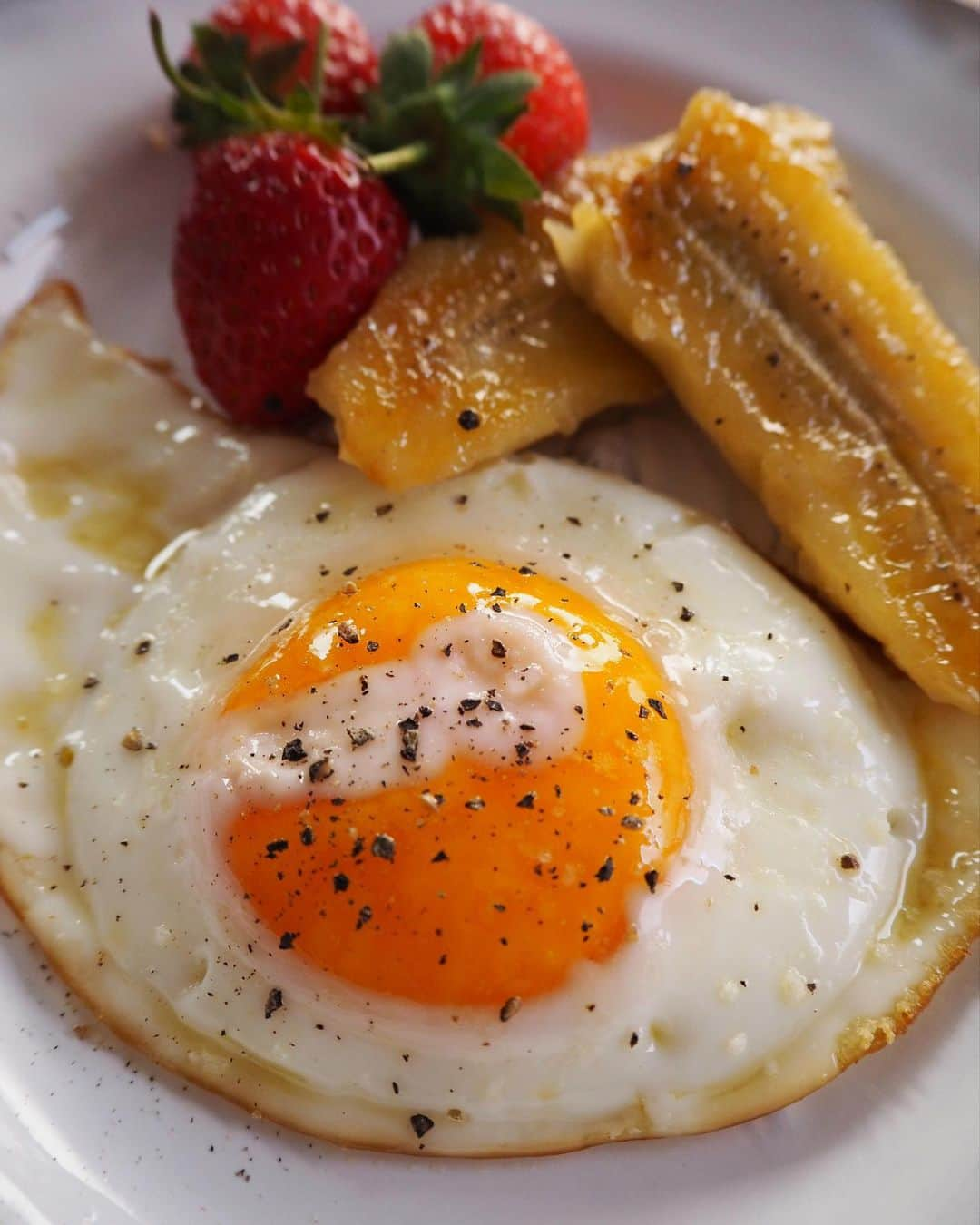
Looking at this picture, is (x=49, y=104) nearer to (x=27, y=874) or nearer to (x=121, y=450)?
(x=121, y=450)

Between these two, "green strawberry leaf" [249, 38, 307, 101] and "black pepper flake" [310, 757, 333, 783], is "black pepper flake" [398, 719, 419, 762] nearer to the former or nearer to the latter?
"black pepper flake" [310, 757, 333, 783]

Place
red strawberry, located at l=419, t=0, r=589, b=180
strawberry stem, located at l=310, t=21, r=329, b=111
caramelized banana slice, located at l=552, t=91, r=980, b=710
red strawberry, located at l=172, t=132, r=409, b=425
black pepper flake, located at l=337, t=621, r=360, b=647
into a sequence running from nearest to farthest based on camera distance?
1. black pepper flake, located at l=337, t=621, r=360, b=647
2. caramelized banana slice, located at l=552, t=91, r=980, b=710
3. red strawberry, located at l=172, t=132, r=409, b=425
4. strawberry stem, located at l=310, t=21, r=329, b=111
5. red strawberry, located at l=419, t=0, r=589, b=180

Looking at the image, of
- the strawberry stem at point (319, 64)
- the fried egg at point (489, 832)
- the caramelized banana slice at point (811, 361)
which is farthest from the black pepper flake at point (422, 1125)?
the strawberry stem at point (319, 64)

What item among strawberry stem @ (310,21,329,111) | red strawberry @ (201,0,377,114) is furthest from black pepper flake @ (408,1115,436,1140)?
red strawberry @ (201,0,377,114)

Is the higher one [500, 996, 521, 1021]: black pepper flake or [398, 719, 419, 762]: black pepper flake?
[398, 719, 419, 762]: black pepper flake

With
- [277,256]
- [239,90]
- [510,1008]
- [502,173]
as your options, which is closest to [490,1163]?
[510,1008]

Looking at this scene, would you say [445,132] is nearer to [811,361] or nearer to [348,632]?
[811,361]

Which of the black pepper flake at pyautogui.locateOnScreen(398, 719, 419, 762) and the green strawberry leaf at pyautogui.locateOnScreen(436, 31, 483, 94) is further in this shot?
the green strawberry leaf at pyautogui.locateOnScreen(436, 31, 483, 94)

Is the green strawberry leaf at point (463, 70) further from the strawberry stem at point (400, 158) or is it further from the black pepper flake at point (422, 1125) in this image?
the black pepper flake at point (422, 1125)
